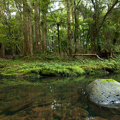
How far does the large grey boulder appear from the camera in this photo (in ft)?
9.43

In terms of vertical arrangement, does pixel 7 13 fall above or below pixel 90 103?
above

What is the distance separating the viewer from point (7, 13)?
341 inches

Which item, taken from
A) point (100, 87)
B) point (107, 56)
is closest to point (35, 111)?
point (100, 87)

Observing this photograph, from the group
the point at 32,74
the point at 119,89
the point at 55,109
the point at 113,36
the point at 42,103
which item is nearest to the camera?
the point at 55,109

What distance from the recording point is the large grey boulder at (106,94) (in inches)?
113

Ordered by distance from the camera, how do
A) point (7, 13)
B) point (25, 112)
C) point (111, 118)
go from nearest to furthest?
1. point (111, 118)
2. point (25, 112)
3. point (7, 13)

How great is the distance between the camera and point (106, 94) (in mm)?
3053

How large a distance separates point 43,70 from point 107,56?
10559mm

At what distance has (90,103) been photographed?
2.90m

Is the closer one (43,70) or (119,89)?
(119,89)

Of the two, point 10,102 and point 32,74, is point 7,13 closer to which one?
point 32,74

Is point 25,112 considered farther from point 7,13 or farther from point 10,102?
point 7,13

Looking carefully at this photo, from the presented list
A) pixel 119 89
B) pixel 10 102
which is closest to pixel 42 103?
pixel 10 102

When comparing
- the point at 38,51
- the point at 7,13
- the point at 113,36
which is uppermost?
the point at 7,13
